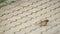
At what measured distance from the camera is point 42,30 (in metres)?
1.89

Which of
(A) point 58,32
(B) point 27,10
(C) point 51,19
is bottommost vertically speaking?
(A) point 58,32

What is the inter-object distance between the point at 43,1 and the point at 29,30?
66cm

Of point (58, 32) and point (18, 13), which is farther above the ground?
point (18, 13)

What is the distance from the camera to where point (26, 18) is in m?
2.12

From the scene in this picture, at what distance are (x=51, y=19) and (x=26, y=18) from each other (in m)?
0.34

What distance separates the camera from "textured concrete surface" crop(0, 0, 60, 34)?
1.92 meters

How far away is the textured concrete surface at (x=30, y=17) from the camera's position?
6.29ft

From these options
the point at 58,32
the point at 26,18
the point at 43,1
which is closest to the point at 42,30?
the point at 58,32

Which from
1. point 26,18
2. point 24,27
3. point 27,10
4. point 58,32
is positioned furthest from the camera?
point 27,10

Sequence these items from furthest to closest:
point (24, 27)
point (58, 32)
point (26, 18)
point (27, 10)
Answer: point (27, 10)
point (26, 18)
point (24, 27)
point (58, 32)

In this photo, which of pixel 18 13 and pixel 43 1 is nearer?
pixel 18 13

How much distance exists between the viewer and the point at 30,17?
6.99 feet

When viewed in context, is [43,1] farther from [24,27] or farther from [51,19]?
[24,27]

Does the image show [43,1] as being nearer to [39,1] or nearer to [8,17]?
[39,1]
